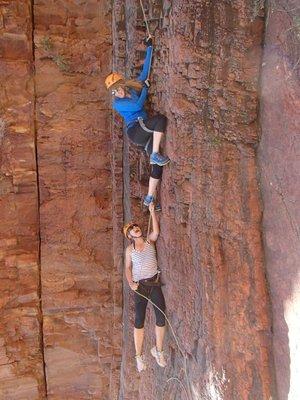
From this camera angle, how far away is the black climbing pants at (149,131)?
496 centimetres

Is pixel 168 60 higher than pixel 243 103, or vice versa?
pixel 168 60

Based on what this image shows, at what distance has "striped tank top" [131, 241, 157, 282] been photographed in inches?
213

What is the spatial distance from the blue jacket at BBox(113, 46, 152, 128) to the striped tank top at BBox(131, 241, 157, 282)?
4.83ft

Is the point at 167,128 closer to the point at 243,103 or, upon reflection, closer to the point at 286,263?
the point at 243,103

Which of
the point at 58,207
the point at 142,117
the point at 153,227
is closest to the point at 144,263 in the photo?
the point at 153,227

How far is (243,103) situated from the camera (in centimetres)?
411

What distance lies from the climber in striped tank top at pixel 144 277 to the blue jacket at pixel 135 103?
3.33 ft

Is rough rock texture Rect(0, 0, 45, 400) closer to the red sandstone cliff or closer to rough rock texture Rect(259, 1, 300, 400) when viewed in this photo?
the red sandstone cliff

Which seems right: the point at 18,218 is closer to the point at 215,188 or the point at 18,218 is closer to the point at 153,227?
the point at 153,227

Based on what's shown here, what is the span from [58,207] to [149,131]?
1.87m

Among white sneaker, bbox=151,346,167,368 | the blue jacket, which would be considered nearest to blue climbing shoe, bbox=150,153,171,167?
the blue jacket

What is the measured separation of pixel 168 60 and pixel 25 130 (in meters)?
2.13

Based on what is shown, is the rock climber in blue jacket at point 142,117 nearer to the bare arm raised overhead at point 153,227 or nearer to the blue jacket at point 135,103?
the blue jacket at point 135,103

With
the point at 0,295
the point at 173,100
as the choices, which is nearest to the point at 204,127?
the point at 173,100
